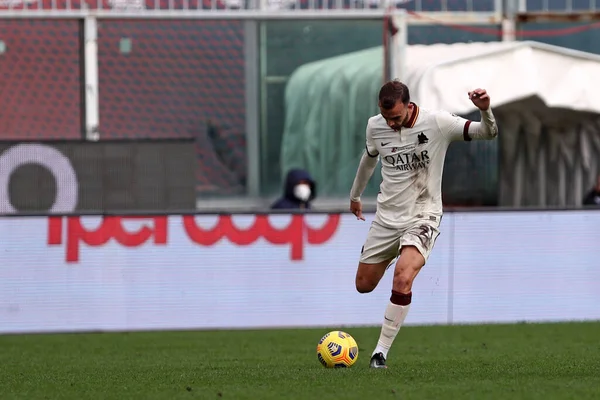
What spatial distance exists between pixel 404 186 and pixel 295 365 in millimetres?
1641

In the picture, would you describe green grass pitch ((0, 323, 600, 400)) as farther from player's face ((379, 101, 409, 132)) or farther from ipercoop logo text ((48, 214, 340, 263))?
player's face ((379, 101, 409, 132))

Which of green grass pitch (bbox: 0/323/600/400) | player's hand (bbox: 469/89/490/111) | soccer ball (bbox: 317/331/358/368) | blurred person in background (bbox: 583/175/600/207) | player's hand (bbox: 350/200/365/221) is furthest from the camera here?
blurred person in background (bbox: 583/175/600/207)

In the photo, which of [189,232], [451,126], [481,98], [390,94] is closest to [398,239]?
[451,126]

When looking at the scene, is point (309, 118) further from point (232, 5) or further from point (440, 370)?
point (440, 370)

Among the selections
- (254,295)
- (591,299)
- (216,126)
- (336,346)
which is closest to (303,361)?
(336,346)

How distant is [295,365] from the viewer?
32.5ft

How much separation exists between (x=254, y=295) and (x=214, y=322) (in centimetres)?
54

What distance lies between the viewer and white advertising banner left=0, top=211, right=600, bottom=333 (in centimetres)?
1423

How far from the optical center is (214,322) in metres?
14.4

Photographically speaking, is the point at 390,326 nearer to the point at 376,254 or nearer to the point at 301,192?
the point at 376,254

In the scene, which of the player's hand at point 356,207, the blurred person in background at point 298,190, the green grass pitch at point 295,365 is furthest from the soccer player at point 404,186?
the blurred person in background at point 298,190

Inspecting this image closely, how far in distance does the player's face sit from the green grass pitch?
1772 millimetres

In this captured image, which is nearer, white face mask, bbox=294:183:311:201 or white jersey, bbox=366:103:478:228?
white jersey, bbox=366:103:478:228

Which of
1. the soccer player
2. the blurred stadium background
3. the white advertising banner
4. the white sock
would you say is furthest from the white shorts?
the white advertising banner
